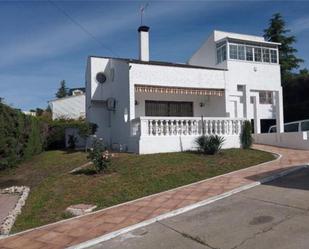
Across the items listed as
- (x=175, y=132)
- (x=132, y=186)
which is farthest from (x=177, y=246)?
(x=175, y=132)

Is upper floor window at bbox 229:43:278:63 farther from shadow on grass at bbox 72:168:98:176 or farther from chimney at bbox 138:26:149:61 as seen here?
shadow on grass at bbox 72:168:98:176

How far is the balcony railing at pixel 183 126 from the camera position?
1763 centimetres

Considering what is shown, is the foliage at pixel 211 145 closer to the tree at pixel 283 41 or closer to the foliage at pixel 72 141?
the foliage at pixel 72 141

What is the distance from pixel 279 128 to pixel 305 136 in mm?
5358

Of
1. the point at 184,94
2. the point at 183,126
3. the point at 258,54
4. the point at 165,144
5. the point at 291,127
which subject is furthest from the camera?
the point at 258,54

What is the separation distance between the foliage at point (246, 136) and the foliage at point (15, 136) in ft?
38.6

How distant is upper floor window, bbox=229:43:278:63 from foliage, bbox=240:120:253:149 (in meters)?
7.56

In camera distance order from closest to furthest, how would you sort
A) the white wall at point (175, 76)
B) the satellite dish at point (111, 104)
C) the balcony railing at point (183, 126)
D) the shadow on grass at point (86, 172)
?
the shadow on grass at point (86, 172) → the balcony railing at point (183, 126) → the white wall at point (175, 76) → the satellite dish at point (111, 104)

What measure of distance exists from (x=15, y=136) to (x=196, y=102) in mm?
12759

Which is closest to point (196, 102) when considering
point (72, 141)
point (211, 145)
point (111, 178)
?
point (211, 145)

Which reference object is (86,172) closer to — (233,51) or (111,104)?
(111,104)

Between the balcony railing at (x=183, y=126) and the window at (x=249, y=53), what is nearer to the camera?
the balcony railing at (x=183, y=126)

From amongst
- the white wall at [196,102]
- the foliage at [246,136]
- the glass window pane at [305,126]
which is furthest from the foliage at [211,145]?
the glass window pane at [305,126]

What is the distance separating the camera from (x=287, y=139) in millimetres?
21406
